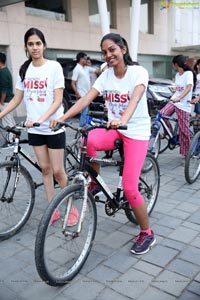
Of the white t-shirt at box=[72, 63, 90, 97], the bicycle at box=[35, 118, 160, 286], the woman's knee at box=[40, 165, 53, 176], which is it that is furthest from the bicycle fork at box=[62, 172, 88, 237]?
the white t-shirt at box=[72, 63, 90, 97]

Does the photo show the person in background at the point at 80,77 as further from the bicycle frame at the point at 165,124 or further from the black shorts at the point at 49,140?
the black shorts at the point at 49,140

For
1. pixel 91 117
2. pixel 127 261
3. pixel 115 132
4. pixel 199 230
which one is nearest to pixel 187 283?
pixel 127 261

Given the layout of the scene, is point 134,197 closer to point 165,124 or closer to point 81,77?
point 165,124

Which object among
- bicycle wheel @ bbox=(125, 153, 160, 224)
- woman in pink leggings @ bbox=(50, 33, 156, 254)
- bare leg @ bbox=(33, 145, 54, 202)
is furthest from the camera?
bicycle wheel @ bbox=(125, 153, 160, 224)

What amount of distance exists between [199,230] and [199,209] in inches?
21.1

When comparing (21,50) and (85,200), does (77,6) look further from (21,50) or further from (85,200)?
(85,200)

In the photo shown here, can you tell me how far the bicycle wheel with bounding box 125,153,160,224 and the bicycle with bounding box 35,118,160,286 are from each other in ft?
1.09

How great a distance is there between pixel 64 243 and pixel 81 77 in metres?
4.77

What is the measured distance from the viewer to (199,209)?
3639 mm

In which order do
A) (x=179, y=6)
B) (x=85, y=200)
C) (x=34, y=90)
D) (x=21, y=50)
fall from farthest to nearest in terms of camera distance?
(x=179, y=6) → (x=21, y=50) → (x=34, y=90) → (x=85, y=200)

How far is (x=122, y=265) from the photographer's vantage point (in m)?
2.60

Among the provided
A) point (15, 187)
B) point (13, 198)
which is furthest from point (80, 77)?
point (15, 187)

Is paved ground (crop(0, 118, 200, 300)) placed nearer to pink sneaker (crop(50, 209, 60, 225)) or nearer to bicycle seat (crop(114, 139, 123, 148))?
pink sneaker (crop(50, 209, 60, 225))

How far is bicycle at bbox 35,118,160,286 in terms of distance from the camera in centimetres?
216
